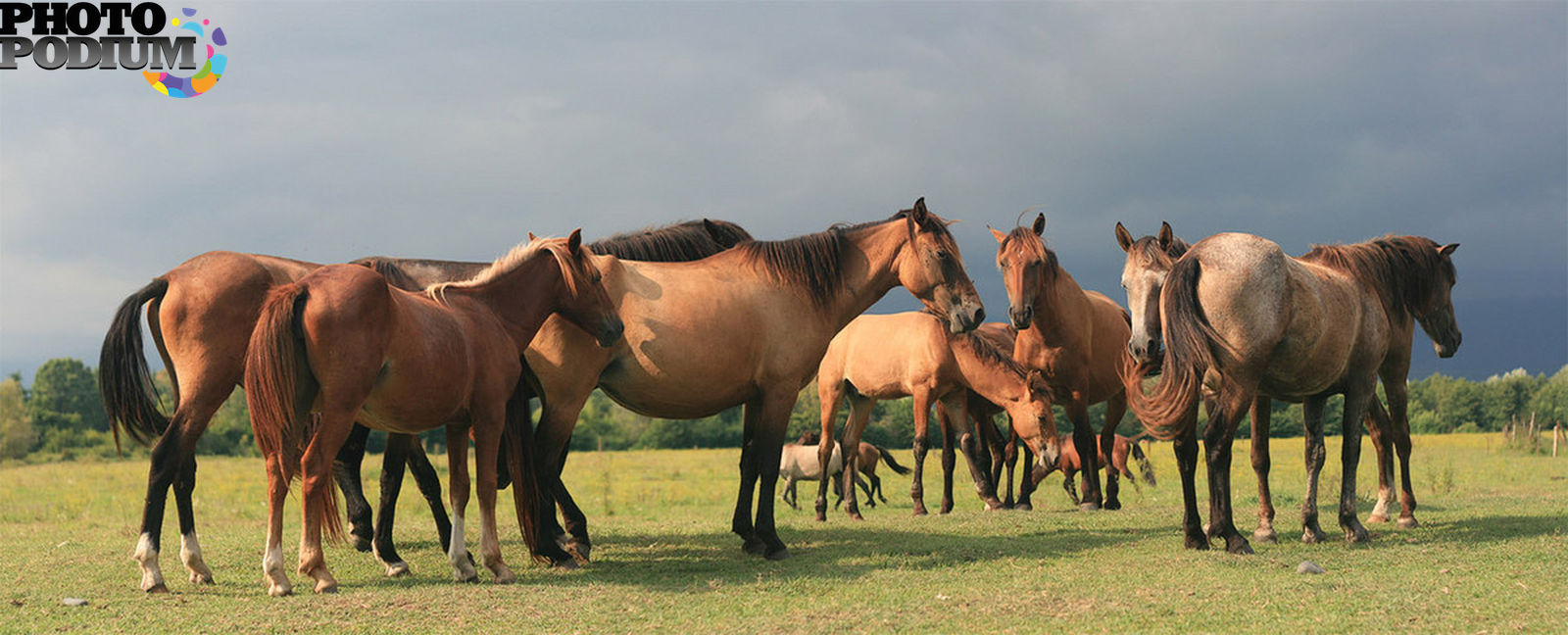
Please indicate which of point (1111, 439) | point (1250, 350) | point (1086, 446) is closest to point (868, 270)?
point (1250, 350)

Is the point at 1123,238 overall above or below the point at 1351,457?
above

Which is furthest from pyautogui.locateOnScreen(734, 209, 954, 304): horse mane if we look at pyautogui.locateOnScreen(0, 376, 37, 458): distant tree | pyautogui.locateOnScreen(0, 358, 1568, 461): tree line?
pyautogui.locateOnScreen(0, 376, 37, 458): distant tree

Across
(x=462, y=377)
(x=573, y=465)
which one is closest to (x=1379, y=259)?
(x=462, y=377)

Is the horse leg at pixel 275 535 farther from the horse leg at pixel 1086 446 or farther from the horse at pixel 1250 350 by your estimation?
the horse leg at pixel 1086 446

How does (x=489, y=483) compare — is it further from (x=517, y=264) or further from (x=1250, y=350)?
(x=1250, y=350)

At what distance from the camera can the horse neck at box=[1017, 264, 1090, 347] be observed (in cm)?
1102

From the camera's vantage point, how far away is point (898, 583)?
6711 millimetres

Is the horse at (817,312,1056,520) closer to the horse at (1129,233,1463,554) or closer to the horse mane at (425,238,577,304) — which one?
the horse at (1129,233,1463,554)

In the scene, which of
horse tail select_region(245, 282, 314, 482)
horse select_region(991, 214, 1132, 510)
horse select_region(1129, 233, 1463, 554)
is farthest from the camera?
horse select_region(991, 214, 1132, 510)

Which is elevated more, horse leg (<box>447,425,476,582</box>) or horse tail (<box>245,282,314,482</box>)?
horse tail (<box>245,282,314,482</box>)

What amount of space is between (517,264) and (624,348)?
99cm

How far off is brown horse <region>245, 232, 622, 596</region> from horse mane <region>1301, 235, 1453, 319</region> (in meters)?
6.19

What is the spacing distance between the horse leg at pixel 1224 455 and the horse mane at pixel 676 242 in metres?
4.20

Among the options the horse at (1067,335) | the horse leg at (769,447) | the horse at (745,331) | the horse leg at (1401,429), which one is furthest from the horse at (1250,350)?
the horse leg at (769,447)
